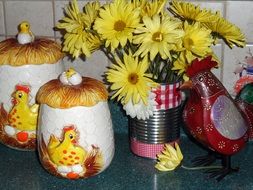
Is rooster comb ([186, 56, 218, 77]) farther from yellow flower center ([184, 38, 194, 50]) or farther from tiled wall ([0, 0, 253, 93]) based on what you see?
tiled wall ([0, 0, 253, 93])

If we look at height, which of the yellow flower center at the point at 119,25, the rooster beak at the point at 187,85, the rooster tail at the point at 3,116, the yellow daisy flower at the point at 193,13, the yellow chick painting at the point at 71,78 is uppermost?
the yellow daisy flower at the point at 193,13

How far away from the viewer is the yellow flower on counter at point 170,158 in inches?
34.5

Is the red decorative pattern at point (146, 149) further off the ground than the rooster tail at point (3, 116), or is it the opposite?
the rooster tail at point (3, 116)

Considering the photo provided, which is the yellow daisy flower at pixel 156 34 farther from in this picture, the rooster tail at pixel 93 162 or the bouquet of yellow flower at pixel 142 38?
the rooster tail at pixel 93 162

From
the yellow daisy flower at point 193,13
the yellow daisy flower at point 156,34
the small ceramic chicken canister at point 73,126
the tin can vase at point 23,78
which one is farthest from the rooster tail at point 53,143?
the yellow daisy flower at point 193,13

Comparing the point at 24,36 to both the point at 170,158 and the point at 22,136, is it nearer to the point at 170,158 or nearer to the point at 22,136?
the point at 22,136

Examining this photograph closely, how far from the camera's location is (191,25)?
0.83m

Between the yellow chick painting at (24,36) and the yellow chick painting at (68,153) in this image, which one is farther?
the yellow chick painting at (24,36)

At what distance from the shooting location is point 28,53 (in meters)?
0.90

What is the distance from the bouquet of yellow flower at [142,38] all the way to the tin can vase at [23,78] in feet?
0.22

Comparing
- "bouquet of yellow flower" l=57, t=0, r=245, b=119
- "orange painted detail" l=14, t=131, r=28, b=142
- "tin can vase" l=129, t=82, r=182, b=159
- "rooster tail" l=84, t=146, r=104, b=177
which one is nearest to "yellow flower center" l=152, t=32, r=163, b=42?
"bouquet of yellow flower" l=57, t=0, r=245, b=119

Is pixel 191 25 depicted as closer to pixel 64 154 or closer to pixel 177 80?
pixel 177 80

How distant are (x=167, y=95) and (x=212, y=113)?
10 centimetres

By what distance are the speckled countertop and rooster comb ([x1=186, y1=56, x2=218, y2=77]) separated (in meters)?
0.20
